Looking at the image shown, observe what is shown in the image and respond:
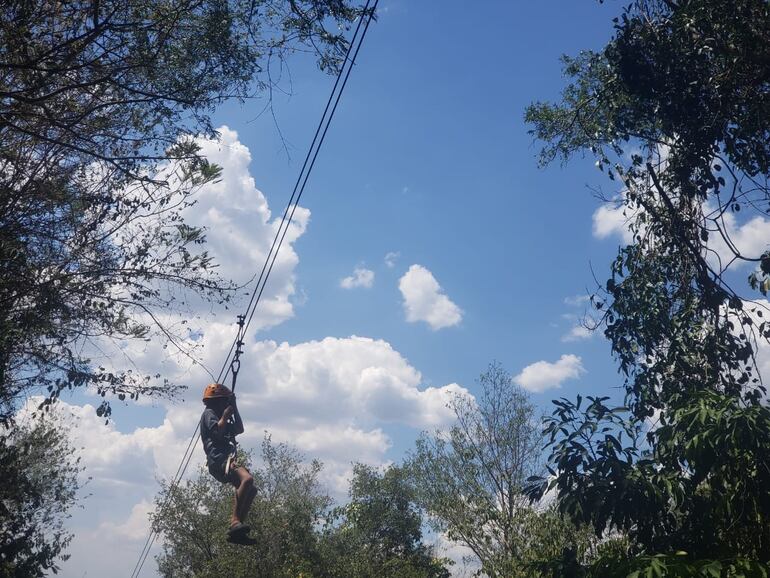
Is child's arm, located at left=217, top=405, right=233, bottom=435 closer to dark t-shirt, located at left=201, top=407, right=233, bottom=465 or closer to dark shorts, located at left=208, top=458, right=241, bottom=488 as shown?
dark t-shirt, located at left=201, top=407, right=233, bottom=465

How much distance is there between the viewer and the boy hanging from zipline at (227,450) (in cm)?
847

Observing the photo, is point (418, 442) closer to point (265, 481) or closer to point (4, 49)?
point (265, 481)

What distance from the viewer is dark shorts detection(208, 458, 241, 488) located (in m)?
8.57

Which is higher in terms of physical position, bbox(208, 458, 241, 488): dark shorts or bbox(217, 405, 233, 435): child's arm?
bbox(217, 405, 233, 435): child's arm

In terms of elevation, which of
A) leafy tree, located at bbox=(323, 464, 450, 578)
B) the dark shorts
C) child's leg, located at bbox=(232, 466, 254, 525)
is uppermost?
leafy tree, located at bbox=(323, 464, 450, 578)

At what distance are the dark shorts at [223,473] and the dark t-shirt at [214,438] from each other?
0.11ft

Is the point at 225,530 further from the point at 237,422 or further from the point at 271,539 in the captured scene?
the point at 237,422

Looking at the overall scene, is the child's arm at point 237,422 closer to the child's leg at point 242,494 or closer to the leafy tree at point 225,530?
the child's leg at point 242,494

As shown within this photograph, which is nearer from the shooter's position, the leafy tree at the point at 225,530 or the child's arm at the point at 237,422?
the child's arm at the point at 237,422

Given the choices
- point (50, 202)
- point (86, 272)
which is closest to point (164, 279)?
point (86, 272)

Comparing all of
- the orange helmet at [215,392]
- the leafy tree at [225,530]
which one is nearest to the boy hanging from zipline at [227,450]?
the orange helmet at [215,392]

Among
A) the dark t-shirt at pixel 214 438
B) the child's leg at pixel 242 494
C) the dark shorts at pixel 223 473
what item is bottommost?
the child's leg at pixel 242 494

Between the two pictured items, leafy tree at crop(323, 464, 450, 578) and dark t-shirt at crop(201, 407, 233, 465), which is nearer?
dark t-shirt at crop(201, 407, 233, 465)

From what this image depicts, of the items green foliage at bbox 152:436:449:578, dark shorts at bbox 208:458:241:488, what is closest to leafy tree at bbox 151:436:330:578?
green foliage at bbox 152:436:449:578
